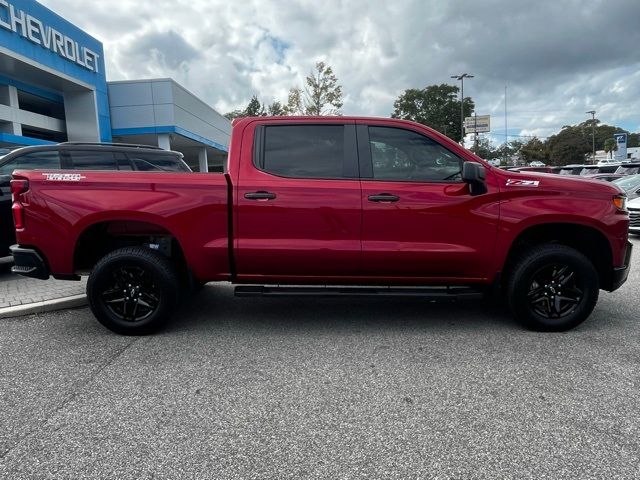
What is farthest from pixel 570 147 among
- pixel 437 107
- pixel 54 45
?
pixel 54 45

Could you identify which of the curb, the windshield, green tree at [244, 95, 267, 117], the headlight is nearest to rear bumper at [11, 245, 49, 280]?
the curb

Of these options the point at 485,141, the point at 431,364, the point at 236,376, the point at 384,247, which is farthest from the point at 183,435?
the point at 485,141

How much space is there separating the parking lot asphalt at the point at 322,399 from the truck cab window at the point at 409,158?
1.43 meters

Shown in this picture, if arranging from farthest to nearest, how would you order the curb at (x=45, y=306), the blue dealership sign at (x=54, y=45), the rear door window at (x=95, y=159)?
the blue dealership sign at (x=54, y=45), the rear door window at (x=95, y=159), the curb at (x=45, y=306)

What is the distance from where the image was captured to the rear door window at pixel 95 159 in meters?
6.70

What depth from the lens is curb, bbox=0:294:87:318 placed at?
182 inches

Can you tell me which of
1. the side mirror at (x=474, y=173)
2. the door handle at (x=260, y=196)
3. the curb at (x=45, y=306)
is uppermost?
the side mirror at (x=474, y=173)

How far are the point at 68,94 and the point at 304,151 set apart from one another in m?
28.7

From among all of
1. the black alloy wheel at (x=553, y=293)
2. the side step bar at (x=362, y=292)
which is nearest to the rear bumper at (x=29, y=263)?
the side step bar at (x=362, y=292)

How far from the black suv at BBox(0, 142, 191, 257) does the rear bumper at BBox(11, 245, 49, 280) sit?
2408mm

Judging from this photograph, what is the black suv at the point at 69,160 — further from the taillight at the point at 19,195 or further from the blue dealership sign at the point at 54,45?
the blue dealership sign at the point at 54,45

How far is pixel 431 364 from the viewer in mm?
3395

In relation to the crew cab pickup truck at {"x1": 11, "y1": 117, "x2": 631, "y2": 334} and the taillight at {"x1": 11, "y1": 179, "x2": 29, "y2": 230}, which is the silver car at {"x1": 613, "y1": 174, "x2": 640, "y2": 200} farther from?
the taillight at {"x1": 11, "y1": 179, "x2": 29, "y2": 230}

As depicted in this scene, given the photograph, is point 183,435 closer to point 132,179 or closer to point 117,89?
point 132,179
